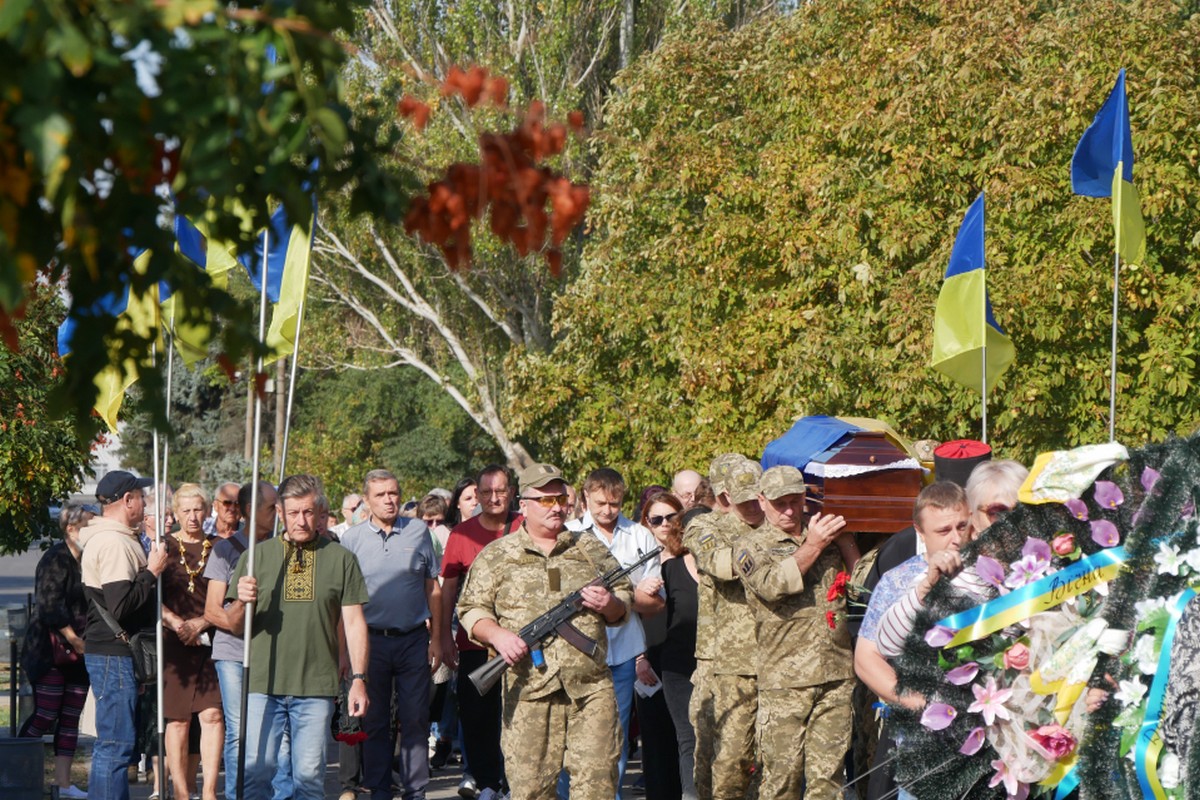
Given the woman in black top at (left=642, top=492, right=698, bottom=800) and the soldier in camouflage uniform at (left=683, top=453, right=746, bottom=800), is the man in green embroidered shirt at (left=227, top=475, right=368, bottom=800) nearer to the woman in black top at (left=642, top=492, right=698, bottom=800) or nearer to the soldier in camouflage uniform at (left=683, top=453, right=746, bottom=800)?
the soldier in camouflage uniform at (left=683, top=453, right=746, bottom=800)

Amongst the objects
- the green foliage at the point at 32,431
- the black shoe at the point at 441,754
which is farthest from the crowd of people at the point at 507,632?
the green foliage at the point at 32,431

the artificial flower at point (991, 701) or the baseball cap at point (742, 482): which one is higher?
the baseball cap at point (742, 482)

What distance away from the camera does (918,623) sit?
6258 millimetres

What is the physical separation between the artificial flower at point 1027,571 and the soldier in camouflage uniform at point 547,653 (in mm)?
2692

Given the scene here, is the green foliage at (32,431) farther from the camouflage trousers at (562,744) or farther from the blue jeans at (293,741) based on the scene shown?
the camouflage trousers at (562,744)

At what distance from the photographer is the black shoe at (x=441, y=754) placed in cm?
1382

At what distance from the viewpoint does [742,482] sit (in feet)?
28.8

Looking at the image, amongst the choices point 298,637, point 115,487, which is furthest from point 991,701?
point 115,487

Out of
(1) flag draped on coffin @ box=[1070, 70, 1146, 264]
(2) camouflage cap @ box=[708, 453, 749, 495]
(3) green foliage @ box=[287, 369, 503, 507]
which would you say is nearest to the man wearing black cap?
(2) camouflage cap @ box=[708, 453, 749, 495]

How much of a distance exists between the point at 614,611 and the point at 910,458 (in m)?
2.11

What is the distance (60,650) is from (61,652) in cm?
2

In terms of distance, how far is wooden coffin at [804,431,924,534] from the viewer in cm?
889

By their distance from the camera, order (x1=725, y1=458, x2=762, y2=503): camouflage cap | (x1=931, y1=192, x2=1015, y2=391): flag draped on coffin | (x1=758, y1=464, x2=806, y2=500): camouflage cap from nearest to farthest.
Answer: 1. (x1=758, y1=464, x2=806, y2=500): camouflage cap
2. (x1=725, y1=458, x2=762, y2=503): camouflage cap
3. (x1=931, y1=192, x2=1015, y2=391): flag draped on coffin

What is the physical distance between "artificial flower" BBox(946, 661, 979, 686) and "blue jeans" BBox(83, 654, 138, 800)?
5.50 m
